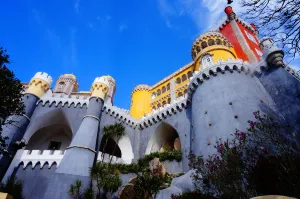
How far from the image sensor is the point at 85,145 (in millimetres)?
18797

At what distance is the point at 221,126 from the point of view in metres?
16.6

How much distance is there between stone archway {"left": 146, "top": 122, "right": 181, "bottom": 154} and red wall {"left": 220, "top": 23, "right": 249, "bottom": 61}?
1418cm

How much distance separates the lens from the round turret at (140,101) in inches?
1385

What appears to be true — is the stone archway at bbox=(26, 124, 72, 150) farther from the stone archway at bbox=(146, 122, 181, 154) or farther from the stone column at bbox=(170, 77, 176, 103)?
the stone column at bbox=(170, 77, 176, 103)

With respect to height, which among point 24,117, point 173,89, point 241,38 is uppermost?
point 241,38

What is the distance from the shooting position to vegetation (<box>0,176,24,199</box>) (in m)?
16.1

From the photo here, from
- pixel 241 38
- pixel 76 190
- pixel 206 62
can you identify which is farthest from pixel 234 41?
pixel 76 190

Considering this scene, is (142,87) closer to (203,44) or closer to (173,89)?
(173,89)

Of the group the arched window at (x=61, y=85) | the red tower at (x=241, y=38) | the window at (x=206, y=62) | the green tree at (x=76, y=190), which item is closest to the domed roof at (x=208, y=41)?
the red tower at (x=241, y=38)

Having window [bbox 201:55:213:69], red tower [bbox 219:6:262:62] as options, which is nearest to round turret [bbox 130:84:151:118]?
window [bbox 201:55:213:69]

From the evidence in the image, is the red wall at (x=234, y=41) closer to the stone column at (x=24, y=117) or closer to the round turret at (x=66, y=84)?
the stone column at (x=24, y=117)

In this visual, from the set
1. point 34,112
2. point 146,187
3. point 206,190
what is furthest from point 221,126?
point 34,112

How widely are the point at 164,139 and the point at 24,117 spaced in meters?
15.9

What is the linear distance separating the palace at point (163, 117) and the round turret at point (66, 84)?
20840mm
